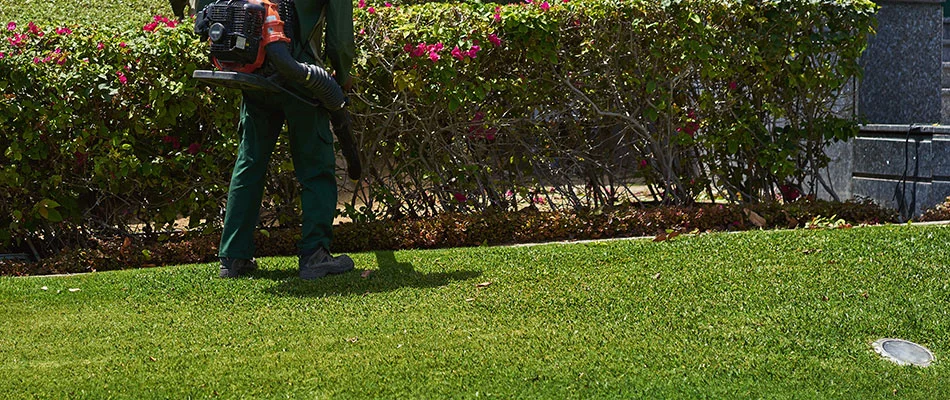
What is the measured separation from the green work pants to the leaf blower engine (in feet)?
0.80

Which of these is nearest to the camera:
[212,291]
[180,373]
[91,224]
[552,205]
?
[180,373]

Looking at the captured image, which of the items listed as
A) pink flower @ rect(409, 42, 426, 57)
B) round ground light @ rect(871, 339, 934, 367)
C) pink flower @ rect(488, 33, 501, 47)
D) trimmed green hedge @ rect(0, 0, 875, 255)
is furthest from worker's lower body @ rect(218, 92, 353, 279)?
round ground light @ rect(871, 339, 934, 367)

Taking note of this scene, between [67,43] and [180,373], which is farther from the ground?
[67,43]

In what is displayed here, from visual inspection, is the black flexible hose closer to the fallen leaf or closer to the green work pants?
the green work pants

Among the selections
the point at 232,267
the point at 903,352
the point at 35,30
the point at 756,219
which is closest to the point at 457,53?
the point at 232,267

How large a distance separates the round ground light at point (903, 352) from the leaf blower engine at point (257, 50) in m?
2.94

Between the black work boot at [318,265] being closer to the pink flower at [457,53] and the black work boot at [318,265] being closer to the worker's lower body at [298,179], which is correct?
the worker's lower body at [298,179]

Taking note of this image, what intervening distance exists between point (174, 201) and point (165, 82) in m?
Answer: 0.87

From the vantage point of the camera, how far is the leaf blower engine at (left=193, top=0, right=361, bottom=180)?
509 cm

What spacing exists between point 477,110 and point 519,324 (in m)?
3.07

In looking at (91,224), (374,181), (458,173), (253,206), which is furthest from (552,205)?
(91,224)

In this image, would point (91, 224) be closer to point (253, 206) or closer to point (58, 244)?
point (58, 244)

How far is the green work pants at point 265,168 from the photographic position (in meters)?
5.61

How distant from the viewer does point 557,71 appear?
24.4ft
